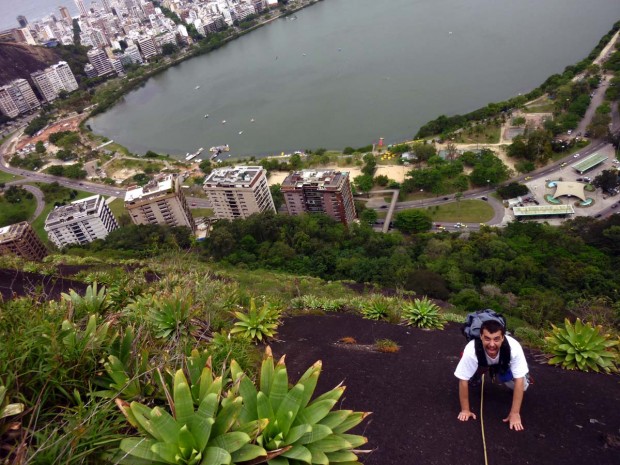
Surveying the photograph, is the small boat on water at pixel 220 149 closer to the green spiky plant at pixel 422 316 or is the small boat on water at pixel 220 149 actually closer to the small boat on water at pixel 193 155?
the small boat on water at pixel 193 155

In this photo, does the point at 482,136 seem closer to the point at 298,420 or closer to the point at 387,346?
the point at 387,346

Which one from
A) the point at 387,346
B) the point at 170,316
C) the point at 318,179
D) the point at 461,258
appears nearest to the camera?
the point at 170,316

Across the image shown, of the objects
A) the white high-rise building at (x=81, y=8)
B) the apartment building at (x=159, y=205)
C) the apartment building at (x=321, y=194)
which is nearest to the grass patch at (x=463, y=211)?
the apartment building at (x=321, y=194)

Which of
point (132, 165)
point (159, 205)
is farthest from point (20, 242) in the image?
point (132, 165)

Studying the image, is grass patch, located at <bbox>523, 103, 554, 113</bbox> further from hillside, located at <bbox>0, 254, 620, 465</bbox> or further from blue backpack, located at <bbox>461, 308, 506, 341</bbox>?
blue backpack, located at <bbox>461, 308, 506, 341</bbox>

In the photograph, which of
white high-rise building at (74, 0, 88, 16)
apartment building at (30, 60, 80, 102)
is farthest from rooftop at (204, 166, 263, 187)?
white high-rise building at (74, 0, 88, 16)

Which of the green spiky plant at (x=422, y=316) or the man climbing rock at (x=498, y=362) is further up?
the man climbing rock at (x=498, y=362)

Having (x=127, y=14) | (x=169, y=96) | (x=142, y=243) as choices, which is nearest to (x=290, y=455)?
(x=142, y=243)
